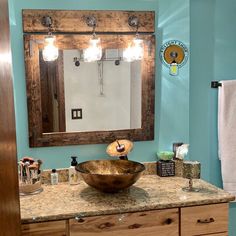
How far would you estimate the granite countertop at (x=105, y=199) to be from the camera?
1822mm

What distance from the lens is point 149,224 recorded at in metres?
1.93

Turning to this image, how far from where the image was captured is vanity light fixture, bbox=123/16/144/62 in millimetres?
2357

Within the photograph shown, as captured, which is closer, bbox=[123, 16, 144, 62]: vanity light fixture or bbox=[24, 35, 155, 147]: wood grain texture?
bbox=[24, 35, 155, 147]: wood grain texture

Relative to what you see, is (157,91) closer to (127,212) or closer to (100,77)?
(100,77)

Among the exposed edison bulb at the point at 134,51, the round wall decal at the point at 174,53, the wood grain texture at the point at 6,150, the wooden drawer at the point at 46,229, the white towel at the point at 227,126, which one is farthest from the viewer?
the white towel at the point at 227,126

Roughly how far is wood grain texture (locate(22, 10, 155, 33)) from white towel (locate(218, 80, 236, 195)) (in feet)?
2.53

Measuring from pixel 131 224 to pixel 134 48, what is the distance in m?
1.20

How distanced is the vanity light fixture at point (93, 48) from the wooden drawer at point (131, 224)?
108 cm

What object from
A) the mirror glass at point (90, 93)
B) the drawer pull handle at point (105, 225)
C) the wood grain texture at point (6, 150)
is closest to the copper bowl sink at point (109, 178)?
the drawer pull handle at point (105, 225)

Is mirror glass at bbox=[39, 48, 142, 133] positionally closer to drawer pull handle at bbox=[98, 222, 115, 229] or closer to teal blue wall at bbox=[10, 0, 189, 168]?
teal blue wall at bbox=[10, 0, 189, 168]

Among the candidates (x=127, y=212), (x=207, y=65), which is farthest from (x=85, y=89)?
(x=207, y=65)

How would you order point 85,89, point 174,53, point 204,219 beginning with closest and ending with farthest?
1. point 204,219
2. point 85,89
3. point 174,53

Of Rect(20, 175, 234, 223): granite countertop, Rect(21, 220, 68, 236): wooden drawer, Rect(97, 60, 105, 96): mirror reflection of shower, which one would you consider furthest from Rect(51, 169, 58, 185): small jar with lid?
Rect(97, 60, 105, 96): mirror reflection of shower

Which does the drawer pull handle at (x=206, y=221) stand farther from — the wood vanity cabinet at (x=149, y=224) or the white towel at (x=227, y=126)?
the white towel at (x=227, y=126)
